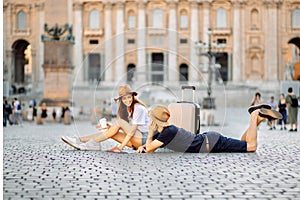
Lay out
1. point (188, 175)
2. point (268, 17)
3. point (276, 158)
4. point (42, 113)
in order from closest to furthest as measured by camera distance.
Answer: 1. point (188, 175)
2. point (276, 158)
3. point (42, 113)
4. point (268, 17)

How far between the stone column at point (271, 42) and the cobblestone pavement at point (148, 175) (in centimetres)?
4577

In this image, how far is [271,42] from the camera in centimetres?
5694

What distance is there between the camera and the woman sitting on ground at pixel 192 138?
9719mm

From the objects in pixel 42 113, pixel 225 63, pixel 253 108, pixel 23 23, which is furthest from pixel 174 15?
pixel 253 108

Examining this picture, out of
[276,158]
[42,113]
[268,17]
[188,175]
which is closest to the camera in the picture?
[188,175]

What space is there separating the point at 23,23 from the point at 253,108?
50.7 m

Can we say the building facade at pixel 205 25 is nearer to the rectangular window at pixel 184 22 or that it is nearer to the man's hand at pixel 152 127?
the rectangular window at pixel 184 22

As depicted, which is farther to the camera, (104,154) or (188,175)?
(104,154)

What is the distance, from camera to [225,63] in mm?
59750

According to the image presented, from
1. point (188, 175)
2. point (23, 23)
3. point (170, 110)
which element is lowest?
point (188, 175)

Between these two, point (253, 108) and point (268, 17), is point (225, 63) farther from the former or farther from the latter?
point (253, 108)

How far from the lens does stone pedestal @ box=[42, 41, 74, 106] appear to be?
78.5ft

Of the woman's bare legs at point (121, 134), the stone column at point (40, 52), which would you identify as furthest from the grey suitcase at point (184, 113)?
the stone column at point (40, 52)

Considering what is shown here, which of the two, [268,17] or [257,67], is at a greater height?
[268,17]
